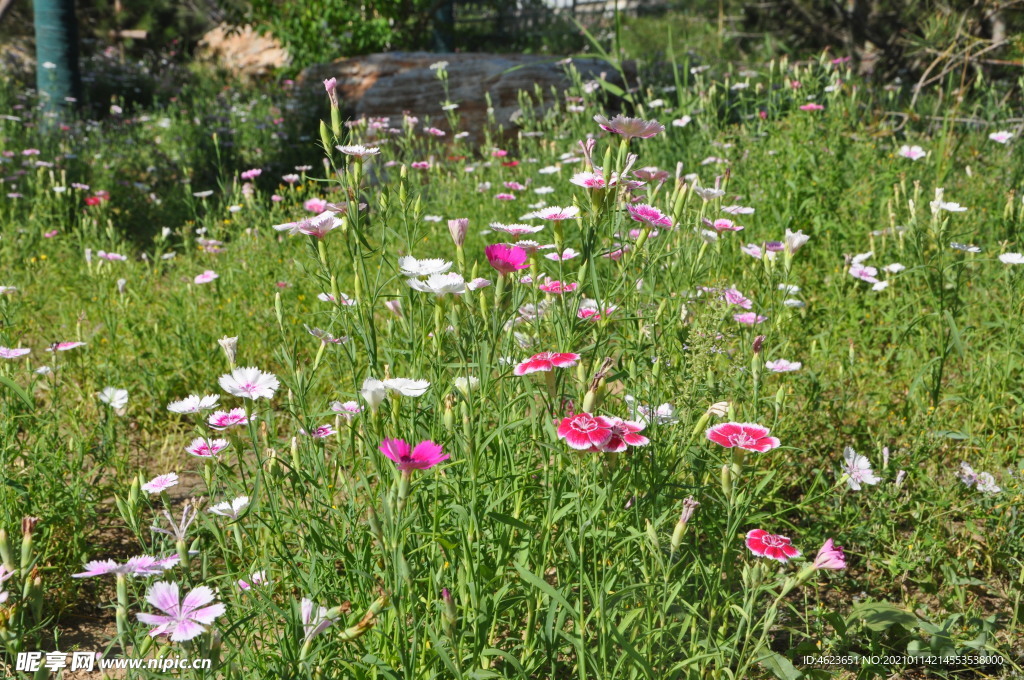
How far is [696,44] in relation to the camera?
1305 centimetres

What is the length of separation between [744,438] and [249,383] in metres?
A: 1.00

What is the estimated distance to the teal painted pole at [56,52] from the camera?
6.91 m

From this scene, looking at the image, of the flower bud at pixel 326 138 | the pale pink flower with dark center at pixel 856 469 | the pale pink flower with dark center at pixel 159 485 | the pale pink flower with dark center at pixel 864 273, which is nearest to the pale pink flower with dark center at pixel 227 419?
the pale pink flower with dark center at pixel 159 485

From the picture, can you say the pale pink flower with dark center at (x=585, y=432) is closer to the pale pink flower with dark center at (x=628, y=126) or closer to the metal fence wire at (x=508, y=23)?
the pale pink flower with dark center at (x=628, y=126)

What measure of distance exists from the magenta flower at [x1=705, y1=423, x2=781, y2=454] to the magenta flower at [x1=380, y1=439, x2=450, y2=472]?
0.54 m

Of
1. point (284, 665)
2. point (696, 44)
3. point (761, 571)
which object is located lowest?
point (284, 665)

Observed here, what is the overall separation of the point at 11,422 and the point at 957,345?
2686mm

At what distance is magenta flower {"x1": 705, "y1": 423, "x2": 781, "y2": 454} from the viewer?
4.51 ft

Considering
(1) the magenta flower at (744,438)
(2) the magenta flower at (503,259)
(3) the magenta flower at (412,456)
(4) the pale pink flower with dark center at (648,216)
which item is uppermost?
(4) the pale pink flower with dark center at (648,216)

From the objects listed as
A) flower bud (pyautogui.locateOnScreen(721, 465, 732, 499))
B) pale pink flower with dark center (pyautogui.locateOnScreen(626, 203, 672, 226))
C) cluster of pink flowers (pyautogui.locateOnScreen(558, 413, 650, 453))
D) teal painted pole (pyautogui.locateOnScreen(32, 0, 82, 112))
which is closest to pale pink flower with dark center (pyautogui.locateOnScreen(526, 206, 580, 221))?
pale pink flower with dark center (pyautogui.locateOnScreen(626, 203, 672, 226))

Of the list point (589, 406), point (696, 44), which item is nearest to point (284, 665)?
point (589, 406)

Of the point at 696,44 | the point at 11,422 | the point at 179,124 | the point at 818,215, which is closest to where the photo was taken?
the point at 11,422

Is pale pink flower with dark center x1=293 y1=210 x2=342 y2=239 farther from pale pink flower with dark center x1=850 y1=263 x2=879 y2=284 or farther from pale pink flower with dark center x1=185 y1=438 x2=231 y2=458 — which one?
pale pink flower with dark center x1=850 y1=263 x2=879 y2=284

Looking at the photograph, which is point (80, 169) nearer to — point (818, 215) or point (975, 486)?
point (818, 215)
